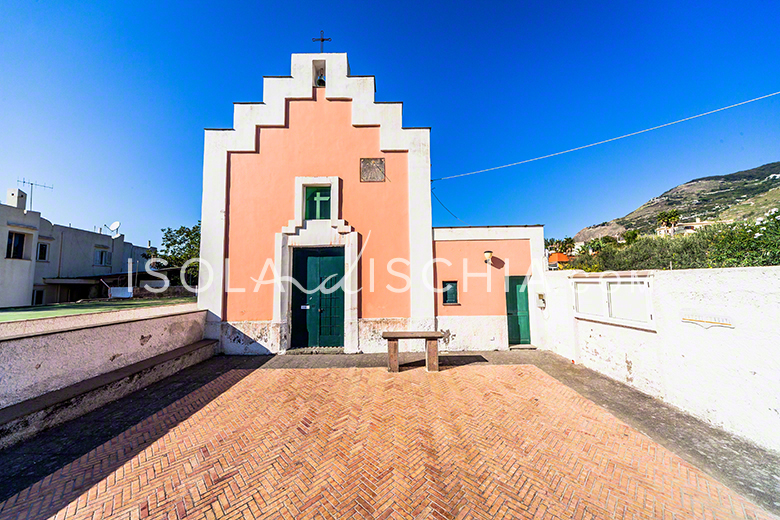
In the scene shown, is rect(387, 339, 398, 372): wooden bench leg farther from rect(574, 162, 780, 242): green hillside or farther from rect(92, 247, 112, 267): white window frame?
rect(574, 162, 780, 242): green hillside

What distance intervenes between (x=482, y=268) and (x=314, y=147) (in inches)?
270

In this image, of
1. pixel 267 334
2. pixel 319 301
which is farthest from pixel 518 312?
pixel 267 334

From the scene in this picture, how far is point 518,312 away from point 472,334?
1788mm

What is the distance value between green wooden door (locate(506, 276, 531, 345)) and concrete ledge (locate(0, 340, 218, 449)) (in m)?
9.58

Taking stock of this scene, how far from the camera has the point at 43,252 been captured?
19078mm

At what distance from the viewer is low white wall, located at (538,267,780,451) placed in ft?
11.4

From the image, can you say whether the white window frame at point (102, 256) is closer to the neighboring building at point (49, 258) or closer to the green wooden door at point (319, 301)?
the neighboring building at point (49, 258)

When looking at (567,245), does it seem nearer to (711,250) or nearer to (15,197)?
(711,250)

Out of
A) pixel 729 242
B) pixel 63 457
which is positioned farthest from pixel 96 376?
pixel 729 242

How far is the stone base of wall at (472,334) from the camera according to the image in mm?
8117

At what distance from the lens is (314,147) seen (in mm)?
8477

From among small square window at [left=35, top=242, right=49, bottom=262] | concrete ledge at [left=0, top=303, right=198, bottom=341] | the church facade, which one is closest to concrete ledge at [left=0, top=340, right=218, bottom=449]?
concrete ledge at [left=0, top=303, right=198, bottom=341]

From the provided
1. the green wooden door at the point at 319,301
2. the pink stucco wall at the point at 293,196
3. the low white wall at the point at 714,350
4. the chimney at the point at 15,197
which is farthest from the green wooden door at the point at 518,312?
the chimney at the point at 15,197

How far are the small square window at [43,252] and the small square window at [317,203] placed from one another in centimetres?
2508
